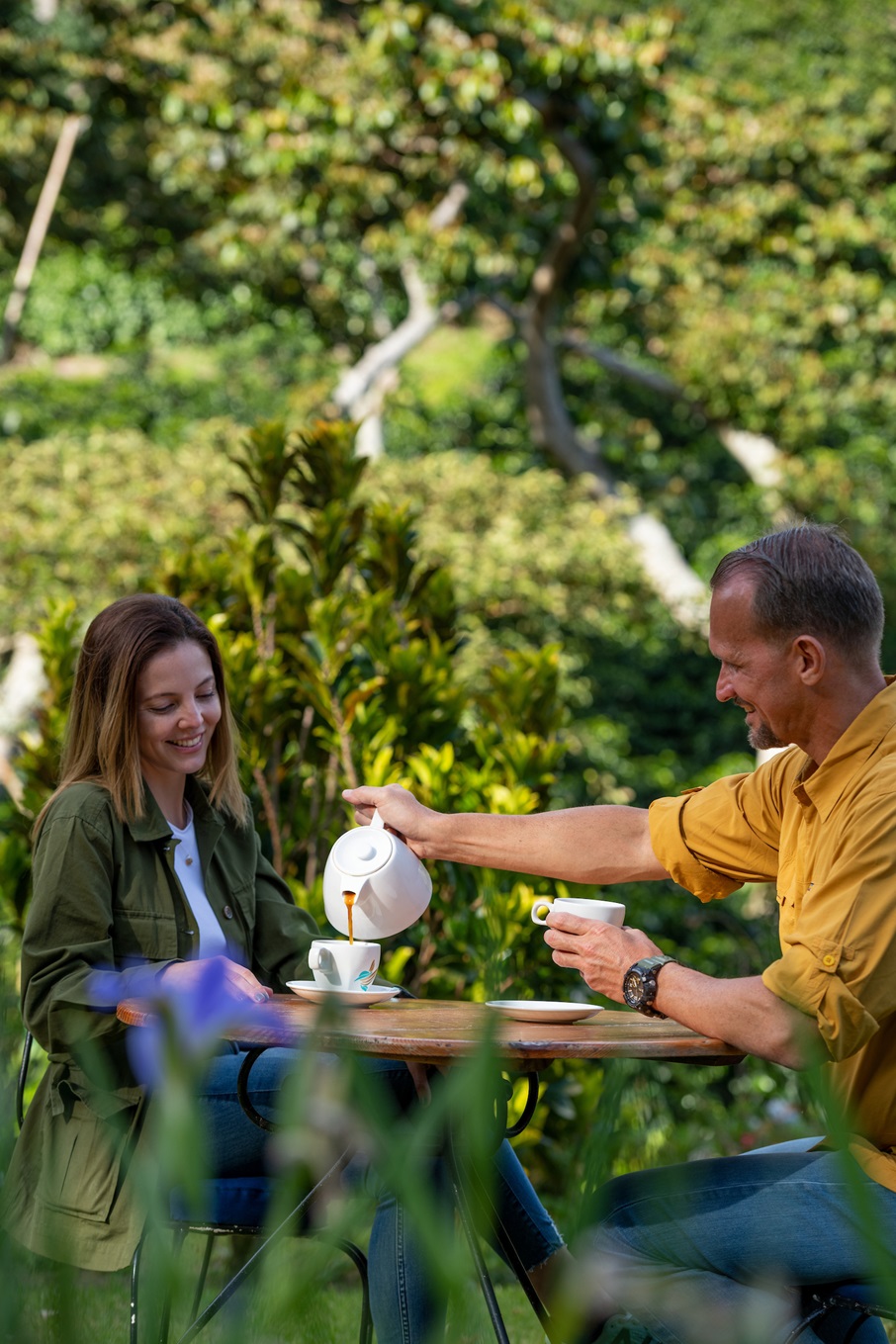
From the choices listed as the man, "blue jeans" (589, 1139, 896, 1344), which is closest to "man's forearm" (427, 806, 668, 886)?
the man

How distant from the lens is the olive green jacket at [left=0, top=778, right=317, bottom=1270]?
2266mm

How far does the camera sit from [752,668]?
2.14 meters

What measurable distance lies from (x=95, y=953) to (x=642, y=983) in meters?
0.92

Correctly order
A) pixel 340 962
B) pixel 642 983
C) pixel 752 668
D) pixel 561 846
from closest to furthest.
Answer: pixel 642 983 → pixel 752 668 → pixel 340 962 → pixel 561 846

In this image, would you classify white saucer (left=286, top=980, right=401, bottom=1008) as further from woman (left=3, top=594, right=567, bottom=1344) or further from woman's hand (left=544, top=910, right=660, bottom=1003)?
woman's hand (left=544, top=910, right=660, bottom=1003)

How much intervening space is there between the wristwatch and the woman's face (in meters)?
0.98

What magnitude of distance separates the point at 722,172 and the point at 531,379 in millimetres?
2797

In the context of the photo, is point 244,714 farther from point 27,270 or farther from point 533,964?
point 27,270

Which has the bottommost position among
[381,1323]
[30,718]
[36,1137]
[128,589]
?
[381,1323]

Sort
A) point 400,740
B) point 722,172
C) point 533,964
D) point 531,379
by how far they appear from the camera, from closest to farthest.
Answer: point 533,964 < point 400,740 < point 531,379 < point 722,172

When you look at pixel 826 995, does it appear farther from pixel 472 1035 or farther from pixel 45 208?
pixel 45 208

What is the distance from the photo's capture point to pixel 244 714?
3.73 m

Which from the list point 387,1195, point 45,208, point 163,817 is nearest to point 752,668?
point 387,1195

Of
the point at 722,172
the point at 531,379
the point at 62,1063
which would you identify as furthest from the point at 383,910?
the point at 722,172
